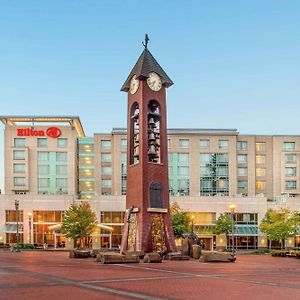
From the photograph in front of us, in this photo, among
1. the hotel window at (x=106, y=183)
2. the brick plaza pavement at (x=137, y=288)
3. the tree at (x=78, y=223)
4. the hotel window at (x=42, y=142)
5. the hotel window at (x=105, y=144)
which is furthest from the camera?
the hotel window at (x=105, y=144)

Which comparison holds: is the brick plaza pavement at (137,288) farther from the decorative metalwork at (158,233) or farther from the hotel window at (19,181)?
the hotel window at (19,181)

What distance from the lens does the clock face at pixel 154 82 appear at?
44594 millimetres

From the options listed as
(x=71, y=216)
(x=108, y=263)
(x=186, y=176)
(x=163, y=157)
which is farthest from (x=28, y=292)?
(x=186, y=176)

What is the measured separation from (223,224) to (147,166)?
3342 cm

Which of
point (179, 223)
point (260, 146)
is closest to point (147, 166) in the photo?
point (179, 223)

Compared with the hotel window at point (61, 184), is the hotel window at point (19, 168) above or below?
above

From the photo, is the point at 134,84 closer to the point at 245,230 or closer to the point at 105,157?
the point at 245,230

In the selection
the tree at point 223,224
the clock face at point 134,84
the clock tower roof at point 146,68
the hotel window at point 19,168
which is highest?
the clock tower roof at point 146,68

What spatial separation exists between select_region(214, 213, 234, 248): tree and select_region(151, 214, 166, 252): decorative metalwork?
32.0 meters

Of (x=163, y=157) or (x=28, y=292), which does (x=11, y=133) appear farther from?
(x=28, y=292)

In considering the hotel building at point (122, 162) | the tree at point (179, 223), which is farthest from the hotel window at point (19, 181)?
the tree at point (179, 223)

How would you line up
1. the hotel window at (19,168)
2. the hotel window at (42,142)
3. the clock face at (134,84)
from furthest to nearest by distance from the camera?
1. the hotel window at (42,142)
2. the hotel window at (19,168)
3. the clock face at (134,84)

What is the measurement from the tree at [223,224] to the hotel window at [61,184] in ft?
119

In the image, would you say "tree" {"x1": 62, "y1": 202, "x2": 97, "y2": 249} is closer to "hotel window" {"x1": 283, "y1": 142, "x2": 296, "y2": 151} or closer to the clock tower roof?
the clock tower roof
